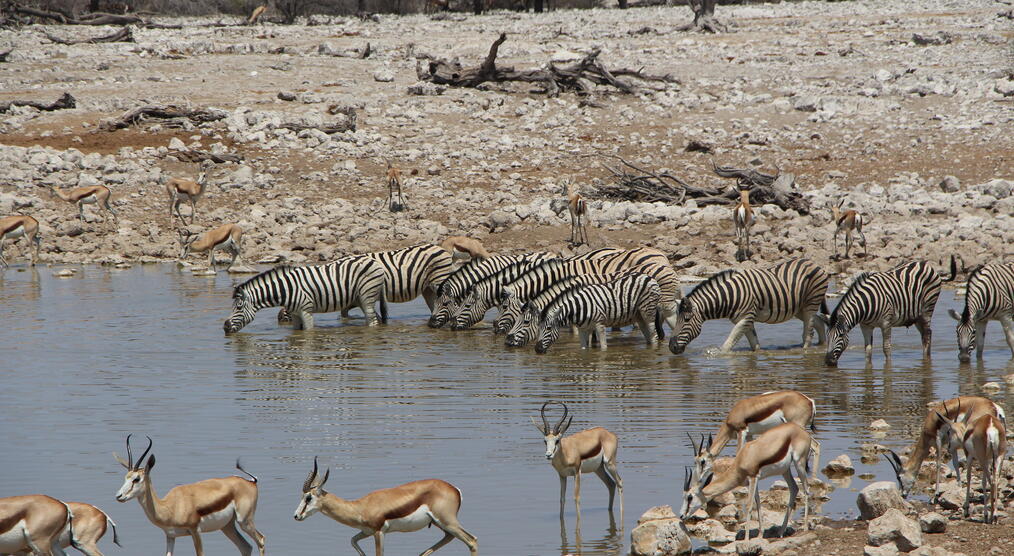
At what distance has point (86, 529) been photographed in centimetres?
662

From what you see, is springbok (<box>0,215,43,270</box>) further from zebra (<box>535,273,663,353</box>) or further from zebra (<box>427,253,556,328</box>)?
zebra (<box>535,273,663,353</box>)

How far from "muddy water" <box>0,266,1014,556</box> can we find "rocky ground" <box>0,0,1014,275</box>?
13.7 feet

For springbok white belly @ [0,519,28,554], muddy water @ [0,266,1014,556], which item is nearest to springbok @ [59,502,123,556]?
springbok white belly @ [0,519,28,554]

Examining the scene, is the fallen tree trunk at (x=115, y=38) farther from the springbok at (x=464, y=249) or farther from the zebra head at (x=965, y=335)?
the zebra head at (x=965, y=335)

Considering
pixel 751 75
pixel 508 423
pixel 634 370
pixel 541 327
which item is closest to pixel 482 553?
pixel 508 423

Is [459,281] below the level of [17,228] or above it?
below

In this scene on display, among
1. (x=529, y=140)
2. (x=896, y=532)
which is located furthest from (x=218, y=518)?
(x=529, y=140)

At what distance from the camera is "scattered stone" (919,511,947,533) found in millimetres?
6961

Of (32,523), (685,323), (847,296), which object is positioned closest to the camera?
(32,523)

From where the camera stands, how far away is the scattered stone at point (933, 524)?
→ 6.96 meters

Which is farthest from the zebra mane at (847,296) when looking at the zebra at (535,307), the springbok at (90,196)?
the springbok at (90,196)

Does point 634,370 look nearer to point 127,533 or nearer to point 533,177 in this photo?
point 127,533

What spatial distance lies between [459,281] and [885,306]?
575cm

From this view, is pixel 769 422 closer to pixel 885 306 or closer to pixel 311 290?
pixel 885 306
